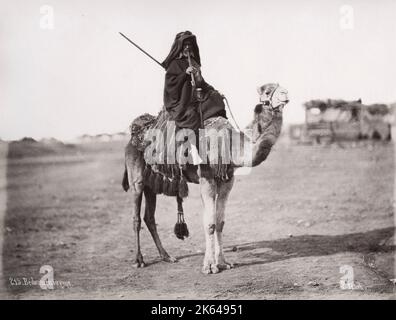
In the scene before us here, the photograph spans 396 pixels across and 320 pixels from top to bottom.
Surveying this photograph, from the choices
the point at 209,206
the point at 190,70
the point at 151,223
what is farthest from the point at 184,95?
the point at 151,223

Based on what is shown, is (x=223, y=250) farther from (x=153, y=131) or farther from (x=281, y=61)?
(x=281, y=61)

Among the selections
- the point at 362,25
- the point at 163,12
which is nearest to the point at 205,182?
the point at 163,12

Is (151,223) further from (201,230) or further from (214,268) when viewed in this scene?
(214,268)

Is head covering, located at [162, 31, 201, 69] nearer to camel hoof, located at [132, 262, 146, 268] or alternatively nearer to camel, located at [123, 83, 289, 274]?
camel, located at [123, 83, 289, 274]

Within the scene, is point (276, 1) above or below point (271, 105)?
above

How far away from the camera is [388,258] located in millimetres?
5184

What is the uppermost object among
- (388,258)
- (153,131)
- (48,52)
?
(48,52)

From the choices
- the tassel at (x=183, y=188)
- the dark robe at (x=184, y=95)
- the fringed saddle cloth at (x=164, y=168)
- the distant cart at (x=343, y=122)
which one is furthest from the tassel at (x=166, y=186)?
the distant cart at (x=343, y=122)

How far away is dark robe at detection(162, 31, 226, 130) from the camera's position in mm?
4844

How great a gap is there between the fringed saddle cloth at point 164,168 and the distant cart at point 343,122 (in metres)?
0.96

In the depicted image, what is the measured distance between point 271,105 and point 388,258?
162 centimetres

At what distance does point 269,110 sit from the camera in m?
4.59

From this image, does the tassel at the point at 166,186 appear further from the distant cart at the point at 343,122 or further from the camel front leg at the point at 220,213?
the distant cart at the point at 343,122

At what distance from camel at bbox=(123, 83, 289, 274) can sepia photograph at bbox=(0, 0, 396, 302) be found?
0.02 meters
